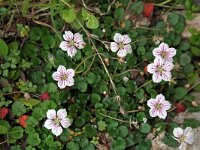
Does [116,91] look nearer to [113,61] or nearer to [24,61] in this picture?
[113,61]

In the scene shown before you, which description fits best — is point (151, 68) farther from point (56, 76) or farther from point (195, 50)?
point (56, 76)

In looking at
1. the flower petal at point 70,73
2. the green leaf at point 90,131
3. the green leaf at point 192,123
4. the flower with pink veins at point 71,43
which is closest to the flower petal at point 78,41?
the flower with pink veins at point 71,43

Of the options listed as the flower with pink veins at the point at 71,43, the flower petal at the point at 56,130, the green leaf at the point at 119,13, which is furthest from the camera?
the green leaf at the point at 119,13

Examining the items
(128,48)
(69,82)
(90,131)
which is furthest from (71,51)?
(90,131)

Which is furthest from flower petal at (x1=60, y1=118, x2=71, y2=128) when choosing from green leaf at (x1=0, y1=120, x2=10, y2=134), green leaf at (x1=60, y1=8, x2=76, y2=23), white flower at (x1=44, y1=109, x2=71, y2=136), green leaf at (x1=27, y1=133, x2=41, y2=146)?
green leaf at (x1=60, y1=8, x2=76, y2=23)

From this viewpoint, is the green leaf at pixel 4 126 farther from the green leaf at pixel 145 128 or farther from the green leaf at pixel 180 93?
the green leaf at pixel 180 93

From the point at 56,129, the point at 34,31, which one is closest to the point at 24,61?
the point at 34,31
